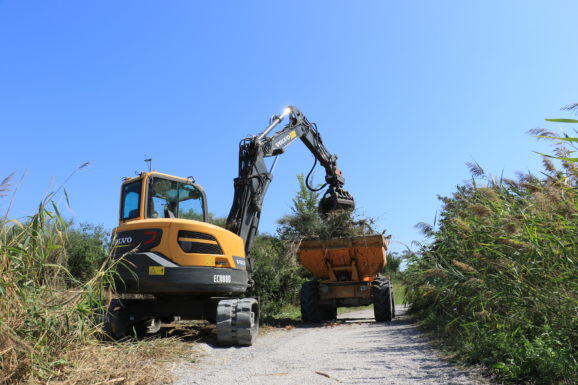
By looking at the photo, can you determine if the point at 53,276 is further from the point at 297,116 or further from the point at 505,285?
the point at 297,116

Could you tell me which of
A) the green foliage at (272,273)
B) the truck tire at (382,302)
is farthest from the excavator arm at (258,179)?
the truck tire at (382,302)

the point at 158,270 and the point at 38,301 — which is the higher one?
the point at 158,270

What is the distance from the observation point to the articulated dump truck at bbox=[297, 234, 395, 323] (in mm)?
11602

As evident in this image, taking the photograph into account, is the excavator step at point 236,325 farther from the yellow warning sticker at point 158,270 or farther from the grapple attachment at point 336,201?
the grapple attachment at point 336,201

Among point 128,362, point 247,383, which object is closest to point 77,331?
point 128,362

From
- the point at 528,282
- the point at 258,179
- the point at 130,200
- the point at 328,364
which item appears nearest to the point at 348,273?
the point at 258,179

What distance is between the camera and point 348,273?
40.4ft

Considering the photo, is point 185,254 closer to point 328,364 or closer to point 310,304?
point 328,364

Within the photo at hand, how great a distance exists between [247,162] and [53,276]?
18.2 feet

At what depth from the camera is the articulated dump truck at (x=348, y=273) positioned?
11.6 metres

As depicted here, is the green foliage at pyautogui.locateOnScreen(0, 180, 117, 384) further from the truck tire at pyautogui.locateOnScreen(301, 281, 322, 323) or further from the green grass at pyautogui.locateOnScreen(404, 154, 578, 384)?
Answer: the truck tire at pyautogui.locateOnScreen(301, 281, 322, 323)

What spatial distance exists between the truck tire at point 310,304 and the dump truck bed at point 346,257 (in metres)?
0.55

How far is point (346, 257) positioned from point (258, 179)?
3.70m

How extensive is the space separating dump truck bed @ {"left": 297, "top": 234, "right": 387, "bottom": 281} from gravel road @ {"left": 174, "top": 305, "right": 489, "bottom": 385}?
11.5 ft
